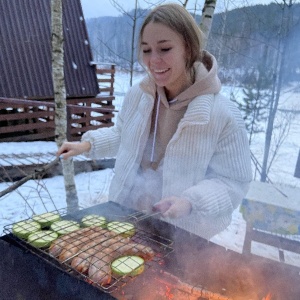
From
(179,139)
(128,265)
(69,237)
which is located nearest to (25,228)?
(69,237)

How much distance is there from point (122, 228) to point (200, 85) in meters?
1.05

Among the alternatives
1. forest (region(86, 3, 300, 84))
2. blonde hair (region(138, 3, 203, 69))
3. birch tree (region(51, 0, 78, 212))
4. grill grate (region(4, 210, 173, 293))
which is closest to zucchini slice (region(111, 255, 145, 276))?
grill grate (region(4, 210, 173, 293))

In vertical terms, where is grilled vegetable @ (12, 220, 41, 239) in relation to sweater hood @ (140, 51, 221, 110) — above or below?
below

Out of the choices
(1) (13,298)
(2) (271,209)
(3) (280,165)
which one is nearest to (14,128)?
(2) (271,209)

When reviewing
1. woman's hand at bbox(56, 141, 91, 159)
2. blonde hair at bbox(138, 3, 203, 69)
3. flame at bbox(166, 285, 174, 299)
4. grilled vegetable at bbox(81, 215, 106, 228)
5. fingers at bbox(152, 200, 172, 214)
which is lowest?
flame at bbox(166, 285, 174, 299)

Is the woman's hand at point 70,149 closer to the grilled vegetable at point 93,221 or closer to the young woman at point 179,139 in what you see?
the young woman at point 179,139

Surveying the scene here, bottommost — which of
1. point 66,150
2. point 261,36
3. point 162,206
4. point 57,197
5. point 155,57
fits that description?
point 57,197

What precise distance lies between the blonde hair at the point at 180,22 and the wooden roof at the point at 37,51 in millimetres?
8050

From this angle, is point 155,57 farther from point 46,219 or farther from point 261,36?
point 261,36

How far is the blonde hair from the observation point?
1884 millimetres

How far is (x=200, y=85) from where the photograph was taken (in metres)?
2.05

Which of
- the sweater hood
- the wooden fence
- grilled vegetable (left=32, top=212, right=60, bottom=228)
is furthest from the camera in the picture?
the wooden fence

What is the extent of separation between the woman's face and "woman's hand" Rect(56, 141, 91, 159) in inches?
28.5

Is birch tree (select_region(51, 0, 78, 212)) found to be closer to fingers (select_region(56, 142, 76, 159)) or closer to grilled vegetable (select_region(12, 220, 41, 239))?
fingers (select_region(56, 142, 76, 159))
